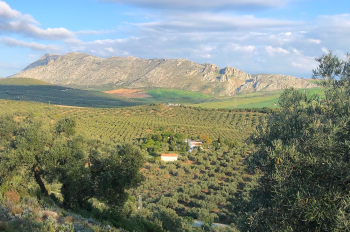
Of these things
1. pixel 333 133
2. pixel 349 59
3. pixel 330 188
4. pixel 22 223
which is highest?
pixel 349 59

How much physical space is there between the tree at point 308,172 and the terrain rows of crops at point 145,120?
145ft

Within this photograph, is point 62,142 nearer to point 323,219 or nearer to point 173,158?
point 323,219

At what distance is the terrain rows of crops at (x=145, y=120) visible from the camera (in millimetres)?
62700

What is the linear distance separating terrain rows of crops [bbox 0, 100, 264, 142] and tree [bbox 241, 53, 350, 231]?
44168 mm

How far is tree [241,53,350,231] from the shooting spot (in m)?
6.31

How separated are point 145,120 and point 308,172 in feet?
247

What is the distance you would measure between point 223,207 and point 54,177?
1626 centimetres

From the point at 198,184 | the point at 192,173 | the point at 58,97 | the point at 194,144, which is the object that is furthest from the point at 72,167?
the point at 58,97

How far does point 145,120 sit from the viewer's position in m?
81.3

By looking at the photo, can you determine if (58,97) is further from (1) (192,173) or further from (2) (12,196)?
(2) (12,196)

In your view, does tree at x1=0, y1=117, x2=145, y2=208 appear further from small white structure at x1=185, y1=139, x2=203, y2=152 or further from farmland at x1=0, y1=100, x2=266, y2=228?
small white structure at x1=185, y1=139, x2=203, y2=152

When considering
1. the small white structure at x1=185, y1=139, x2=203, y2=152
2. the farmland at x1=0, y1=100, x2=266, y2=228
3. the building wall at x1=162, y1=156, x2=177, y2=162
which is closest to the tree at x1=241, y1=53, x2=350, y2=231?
the farmland at x1=0, y1=100, x2=266, y2=228

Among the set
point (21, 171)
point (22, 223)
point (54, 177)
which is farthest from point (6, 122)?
point (22, 223)

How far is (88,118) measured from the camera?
77.6 m
